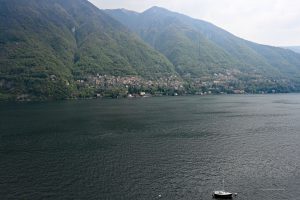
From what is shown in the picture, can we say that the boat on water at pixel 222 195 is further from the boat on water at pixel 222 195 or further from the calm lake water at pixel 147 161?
the calm lake water at pixel 147 161

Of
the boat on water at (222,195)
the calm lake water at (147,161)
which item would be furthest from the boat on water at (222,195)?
the calm lake water at (147,161)

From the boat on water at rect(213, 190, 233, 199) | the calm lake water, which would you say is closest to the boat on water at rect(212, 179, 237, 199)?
the boat on water at rect(213, 190, 233, 199)

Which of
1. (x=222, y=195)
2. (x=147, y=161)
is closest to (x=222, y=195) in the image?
(x=222, y=195)

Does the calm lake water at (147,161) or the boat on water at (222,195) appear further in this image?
the calm lake water at (147,161)

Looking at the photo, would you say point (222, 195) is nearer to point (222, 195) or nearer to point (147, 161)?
point (222, 195)

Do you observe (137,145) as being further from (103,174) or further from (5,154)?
(5,154)

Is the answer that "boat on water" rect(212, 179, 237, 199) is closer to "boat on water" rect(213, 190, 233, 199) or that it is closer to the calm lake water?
"boat on water" rect(213, 190, 233, 199)

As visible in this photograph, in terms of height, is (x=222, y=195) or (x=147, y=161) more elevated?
(x=222, y=195)

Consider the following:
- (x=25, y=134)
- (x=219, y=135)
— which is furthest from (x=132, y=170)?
(x=25, y=134)
